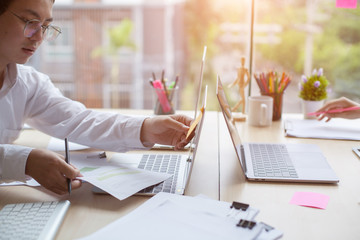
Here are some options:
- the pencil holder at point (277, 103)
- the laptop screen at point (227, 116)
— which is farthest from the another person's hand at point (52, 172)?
the pencil holder at point (277, 103)

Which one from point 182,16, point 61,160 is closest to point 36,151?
point 61,160

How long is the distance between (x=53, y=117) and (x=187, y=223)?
758 millimetres

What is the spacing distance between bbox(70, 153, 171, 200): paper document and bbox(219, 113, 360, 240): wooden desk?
18 cm

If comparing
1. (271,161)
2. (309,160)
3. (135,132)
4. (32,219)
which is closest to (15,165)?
(32,219)

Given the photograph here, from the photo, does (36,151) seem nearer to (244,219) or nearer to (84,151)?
(84,151)

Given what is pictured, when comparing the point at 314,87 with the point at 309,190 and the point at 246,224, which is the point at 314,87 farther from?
the point at 246,224

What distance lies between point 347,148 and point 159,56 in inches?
656

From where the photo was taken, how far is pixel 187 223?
708mm

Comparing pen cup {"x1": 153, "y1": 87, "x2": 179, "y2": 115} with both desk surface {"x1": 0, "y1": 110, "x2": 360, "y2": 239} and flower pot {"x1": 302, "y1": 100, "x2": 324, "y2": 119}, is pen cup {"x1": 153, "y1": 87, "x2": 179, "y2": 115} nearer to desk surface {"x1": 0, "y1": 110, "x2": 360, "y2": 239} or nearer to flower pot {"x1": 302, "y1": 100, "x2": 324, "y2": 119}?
desk surface {"x1": 0, "y1": 110, "x2": 360, "y2": 239}

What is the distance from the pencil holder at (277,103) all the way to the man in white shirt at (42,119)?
0.64m

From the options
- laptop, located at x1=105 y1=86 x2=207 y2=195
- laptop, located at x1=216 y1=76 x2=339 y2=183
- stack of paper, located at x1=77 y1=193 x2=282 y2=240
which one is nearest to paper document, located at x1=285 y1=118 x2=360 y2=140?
laptop, located at x1=216 y1=76 x2=339 y2=183

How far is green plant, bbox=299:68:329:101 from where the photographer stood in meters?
1.60

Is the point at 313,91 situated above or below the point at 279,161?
above

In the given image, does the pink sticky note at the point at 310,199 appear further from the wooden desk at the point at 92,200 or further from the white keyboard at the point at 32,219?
the white keyboard at the point at 32,219
